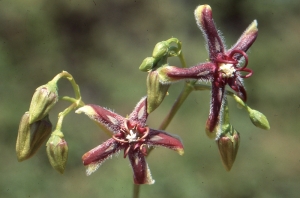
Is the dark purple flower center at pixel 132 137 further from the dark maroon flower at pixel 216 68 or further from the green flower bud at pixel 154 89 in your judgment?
the dark maroon flower at pixel 216 68

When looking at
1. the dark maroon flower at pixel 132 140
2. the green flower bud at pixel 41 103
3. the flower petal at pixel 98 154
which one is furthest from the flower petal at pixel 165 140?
the green flower bud at pixel 41 103

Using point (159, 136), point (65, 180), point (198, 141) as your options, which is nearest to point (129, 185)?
point (65, 180)

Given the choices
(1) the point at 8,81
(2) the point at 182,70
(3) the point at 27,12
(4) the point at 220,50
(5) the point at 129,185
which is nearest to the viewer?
(2) the point at 182,70

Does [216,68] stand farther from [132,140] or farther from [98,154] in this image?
[98,154]

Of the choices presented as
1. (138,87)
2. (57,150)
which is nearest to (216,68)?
(57,150)

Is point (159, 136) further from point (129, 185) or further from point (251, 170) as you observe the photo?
point (251, 170)

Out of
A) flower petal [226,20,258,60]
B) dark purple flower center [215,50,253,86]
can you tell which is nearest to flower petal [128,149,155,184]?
dark purple flower center [215,50,253,86]
